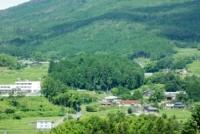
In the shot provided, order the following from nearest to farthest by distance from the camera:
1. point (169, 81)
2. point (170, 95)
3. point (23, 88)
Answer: point (170, 95), point (169, 81), point (23, 88)

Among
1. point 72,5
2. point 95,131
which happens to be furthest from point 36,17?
point 95,131

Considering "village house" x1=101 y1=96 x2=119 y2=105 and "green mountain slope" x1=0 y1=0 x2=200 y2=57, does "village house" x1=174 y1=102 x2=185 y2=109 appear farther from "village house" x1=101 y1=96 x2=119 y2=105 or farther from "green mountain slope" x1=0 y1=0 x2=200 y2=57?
"green mountain slope" x1=0 y1=0 x2=200 y2=57

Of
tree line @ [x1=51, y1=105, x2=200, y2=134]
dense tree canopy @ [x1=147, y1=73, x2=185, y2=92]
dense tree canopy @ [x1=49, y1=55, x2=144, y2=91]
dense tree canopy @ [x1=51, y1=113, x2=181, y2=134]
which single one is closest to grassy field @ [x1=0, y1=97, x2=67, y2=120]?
dense tree canopy @ [x1=49, y1=55, x2=144, y2=91]

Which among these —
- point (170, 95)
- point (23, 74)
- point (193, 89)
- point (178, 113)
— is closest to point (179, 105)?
point (193, 89)

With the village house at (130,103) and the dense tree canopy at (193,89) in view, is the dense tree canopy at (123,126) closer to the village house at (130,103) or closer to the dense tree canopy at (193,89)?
the village house at (130,103)

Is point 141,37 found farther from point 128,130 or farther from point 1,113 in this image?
point 128,130

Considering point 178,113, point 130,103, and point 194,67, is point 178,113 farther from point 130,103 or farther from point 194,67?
point 194,67

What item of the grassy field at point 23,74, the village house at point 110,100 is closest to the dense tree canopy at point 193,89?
the village house at point 110,100

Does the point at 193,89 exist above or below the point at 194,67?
below
